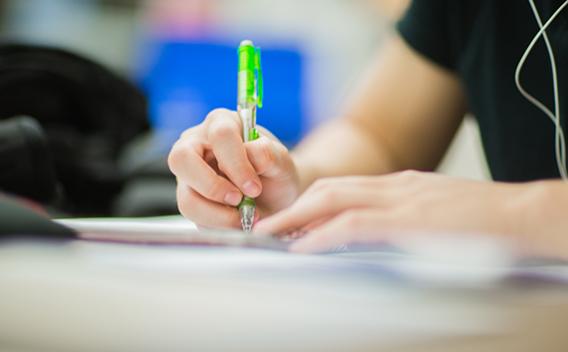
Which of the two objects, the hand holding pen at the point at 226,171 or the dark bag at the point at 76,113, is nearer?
the hand holding pen at the point at 226,171

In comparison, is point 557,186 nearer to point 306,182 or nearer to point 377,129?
point 306,182

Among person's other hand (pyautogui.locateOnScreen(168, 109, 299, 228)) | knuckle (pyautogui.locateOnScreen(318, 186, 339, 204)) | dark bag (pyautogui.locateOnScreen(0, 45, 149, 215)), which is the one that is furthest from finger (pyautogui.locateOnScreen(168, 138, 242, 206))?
dark bag (pyautogui.locateOnScreen(0, 45, 149, 215))

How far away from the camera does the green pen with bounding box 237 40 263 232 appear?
47 cm

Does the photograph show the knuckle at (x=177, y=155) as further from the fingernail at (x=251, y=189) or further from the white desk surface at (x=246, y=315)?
the white desk surface at (x=246, y=315)

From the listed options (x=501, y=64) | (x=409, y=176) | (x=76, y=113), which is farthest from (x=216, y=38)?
(x=409, y=176)

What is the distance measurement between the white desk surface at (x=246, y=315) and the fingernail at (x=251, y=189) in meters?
0.23

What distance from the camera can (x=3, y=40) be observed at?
3.17 feet

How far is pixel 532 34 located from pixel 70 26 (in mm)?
1890

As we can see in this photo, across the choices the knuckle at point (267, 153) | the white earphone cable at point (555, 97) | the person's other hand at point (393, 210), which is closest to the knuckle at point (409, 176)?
the person's other hand at point (393, 210)

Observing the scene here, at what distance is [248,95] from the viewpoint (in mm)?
473

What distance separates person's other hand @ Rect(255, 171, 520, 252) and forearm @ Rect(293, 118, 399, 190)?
0.25m

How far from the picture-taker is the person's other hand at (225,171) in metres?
0.46

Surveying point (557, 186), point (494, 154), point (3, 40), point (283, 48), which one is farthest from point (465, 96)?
point (283, 48)

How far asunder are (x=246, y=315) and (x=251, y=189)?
0.26 m
